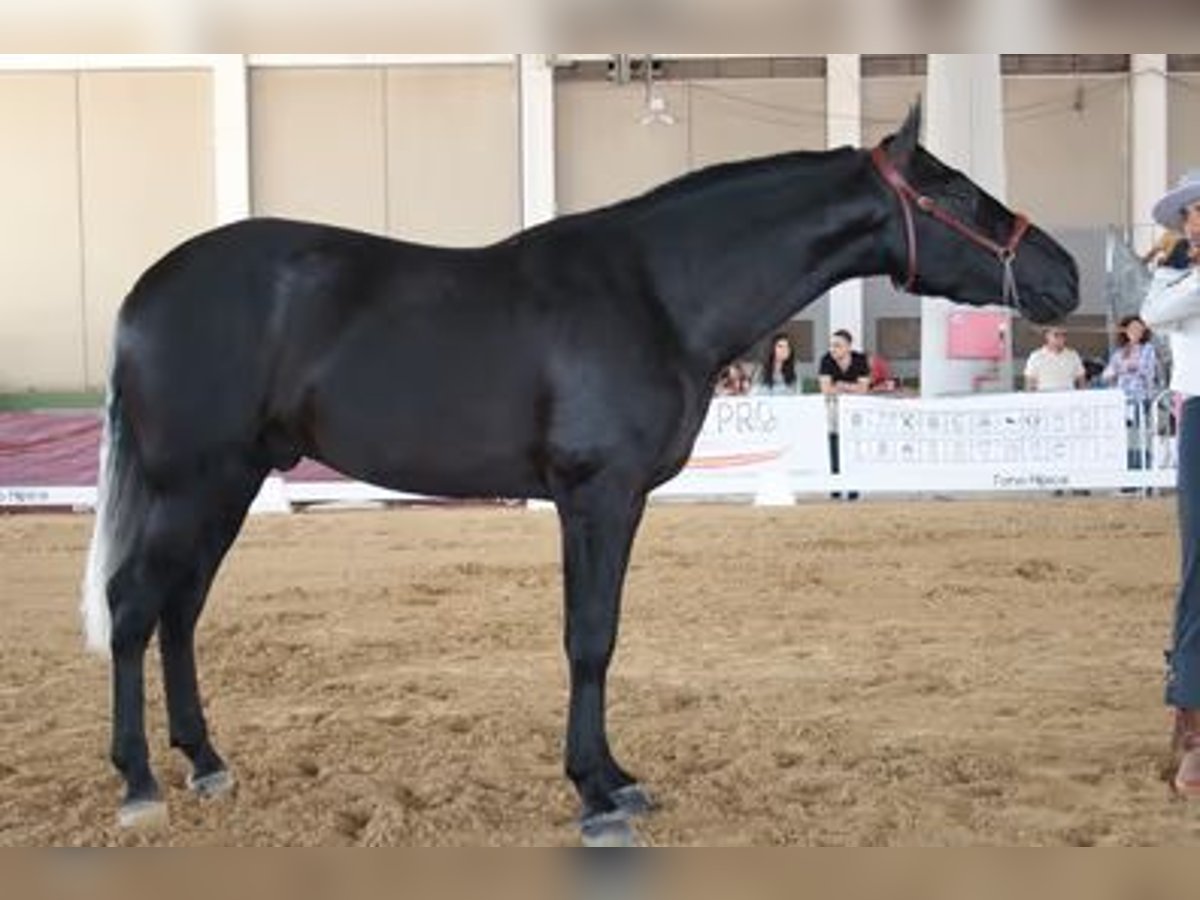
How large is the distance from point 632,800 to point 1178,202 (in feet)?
6.90

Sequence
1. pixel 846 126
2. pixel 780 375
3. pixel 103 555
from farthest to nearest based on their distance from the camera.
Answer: pixel 846 126
pixel 780 375
pixel 103 555

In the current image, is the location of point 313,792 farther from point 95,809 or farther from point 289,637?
point 289,637

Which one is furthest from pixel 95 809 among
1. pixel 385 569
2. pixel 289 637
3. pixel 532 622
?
pixel 385 569

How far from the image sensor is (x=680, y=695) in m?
5.20

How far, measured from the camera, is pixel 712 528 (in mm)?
9953

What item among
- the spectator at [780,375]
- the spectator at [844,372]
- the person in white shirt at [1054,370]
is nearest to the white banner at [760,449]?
the spectator at [844,372]

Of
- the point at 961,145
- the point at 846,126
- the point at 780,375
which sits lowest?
the point at 780,375

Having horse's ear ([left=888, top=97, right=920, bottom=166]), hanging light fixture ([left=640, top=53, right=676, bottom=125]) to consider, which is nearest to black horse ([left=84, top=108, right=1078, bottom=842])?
horse's ear ([left=888, top=97, right=920, bottom=166])

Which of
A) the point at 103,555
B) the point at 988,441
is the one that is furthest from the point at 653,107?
the point at 103,555

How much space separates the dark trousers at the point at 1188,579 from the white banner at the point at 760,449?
7.17 m

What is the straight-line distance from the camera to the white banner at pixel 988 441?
1104 cm

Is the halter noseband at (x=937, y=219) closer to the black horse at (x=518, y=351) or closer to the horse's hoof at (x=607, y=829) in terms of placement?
the black horse at (x=518, y=351)

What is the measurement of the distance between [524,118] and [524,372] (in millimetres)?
18589

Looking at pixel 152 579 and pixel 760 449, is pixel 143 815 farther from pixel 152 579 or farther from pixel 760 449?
pixel 760 449
